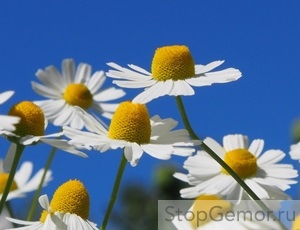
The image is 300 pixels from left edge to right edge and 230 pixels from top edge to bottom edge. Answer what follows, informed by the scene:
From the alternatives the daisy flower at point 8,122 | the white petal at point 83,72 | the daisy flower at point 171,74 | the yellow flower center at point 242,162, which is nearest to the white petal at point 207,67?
the daisy flower at point 171,74

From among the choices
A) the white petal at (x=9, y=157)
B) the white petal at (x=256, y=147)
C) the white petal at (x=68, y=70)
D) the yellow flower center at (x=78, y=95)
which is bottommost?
the white petal at (x=9, y=157)

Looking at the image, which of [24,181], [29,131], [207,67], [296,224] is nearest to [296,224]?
[296,224]

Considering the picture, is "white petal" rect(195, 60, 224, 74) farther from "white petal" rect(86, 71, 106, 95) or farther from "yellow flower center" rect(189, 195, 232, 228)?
"white petal" rect(86, 71, 106, 95)

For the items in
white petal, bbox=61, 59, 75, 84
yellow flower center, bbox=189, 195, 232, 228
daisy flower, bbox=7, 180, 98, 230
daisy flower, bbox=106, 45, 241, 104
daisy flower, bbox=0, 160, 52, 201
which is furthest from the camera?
white petal, bbox=61, 59, 75, 84

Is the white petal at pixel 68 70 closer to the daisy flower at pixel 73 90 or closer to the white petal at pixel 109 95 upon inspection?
the daisy flower at pixel 73 90

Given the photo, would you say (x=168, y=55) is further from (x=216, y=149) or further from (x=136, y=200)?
(x=136, y=200)

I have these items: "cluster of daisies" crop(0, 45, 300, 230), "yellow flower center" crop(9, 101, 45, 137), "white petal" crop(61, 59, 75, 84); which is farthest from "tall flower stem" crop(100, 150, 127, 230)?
"white petal" crop(61, 59, 75, 84)
